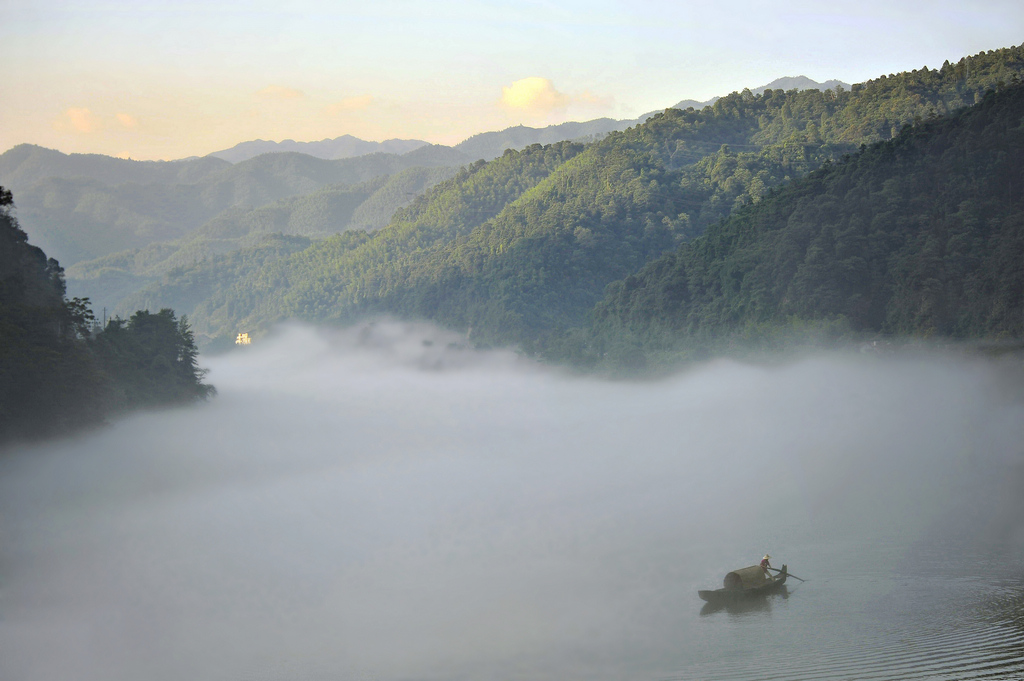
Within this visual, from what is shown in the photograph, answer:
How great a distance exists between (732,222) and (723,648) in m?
60.7

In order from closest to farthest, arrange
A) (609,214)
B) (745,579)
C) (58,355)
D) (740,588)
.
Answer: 1. (740,588)
2. (745,579)
3. (58,355)
4. (609,214)

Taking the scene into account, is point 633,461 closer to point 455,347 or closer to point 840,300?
point 840,300

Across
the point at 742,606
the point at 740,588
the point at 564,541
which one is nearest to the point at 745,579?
the point at 740,588

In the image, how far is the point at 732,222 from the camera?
8388 cm

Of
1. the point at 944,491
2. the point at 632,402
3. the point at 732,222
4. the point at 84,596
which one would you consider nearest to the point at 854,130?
the point at 732,222

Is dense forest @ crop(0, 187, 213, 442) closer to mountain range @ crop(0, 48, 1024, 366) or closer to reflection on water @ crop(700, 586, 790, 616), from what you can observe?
reflection on water @ crop(700, 586, 790, 616)

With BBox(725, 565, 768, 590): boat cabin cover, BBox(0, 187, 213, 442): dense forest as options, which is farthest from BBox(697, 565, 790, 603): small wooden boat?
BBox(0, 187, 213, 442): dense forest

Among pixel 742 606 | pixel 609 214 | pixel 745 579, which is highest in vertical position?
pixel 609 214

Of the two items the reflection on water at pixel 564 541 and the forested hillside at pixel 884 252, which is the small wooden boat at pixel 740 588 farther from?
Answer: the forested hillside at pixel 884 252

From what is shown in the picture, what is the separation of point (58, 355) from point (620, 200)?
93.4 meters

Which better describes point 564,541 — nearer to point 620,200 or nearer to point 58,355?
point 58,355

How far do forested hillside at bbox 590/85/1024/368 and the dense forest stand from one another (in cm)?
4204

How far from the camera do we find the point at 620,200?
126438 millimetres

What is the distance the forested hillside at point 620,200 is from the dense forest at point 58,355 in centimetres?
5462
